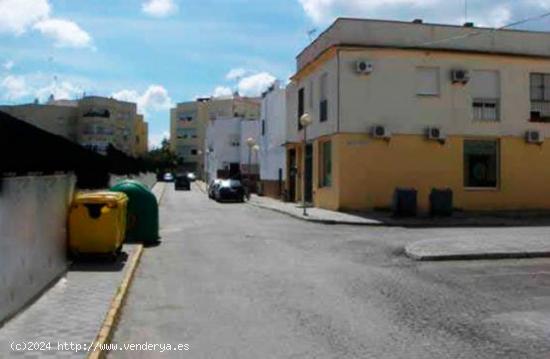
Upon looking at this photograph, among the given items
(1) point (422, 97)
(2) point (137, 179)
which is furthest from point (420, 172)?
(2) point (137, 179)

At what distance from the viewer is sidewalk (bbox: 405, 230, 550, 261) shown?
1558cm

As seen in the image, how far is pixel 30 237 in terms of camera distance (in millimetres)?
10055

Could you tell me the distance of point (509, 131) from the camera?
31.9 metres

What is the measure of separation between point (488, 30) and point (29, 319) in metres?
27.7

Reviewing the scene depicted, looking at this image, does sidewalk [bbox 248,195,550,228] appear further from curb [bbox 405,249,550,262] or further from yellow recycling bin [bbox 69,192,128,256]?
yellow recycling bin [bbox 69,192,128,256]

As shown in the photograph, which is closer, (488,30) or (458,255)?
(458,255)

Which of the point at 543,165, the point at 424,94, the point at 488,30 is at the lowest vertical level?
the point at 543,165

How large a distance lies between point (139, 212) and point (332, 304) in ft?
28.9

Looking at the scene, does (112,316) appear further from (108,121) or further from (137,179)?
(108,121)

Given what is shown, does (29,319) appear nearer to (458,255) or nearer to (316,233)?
(458,255)

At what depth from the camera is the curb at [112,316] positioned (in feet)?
24.1

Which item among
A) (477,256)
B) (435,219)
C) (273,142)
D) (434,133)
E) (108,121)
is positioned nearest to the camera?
(477,256)

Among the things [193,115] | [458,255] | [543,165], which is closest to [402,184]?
[543,165]

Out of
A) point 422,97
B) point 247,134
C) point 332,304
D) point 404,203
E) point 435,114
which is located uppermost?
point 247,134
